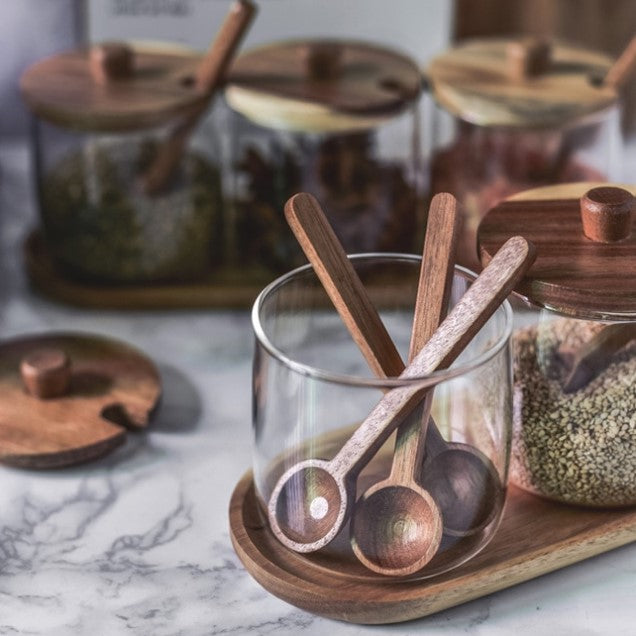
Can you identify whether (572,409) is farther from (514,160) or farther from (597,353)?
(514,160)

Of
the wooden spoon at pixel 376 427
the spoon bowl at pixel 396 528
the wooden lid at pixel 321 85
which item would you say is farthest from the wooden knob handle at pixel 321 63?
the spoon bowl at pixel 396 528

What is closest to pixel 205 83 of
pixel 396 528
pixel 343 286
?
pixel 343 286

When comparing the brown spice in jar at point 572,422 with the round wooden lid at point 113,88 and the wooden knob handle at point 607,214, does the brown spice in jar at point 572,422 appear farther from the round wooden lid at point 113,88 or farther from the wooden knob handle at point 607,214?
the round wooden lid at point 113,88

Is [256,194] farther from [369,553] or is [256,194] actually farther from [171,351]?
[369,553]

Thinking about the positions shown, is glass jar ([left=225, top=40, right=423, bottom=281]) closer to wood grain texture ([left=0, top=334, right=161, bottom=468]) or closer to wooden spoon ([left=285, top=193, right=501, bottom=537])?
wood grain texture ([left=0, top=334, right=161, bottom=468])

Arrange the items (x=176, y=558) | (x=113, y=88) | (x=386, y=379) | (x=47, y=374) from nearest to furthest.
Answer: (x=386, y=379) → (x=176, y=558) → (x=47, y=374) → (x=113, y=88)

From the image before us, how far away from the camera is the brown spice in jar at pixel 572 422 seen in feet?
2.53

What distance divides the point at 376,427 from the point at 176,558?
0.20 metres

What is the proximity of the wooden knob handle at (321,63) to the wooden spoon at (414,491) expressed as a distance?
36 centimetres

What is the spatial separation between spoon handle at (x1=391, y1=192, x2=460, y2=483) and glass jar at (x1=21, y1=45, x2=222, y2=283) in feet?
1.19

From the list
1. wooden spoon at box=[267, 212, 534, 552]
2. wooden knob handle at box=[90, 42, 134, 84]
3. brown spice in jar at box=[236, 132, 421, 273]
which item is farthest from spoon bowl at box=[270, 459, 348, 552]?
wooden knob handle at box=[90, 42, 134, 84]

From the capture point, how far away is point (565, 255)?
30.1 inches

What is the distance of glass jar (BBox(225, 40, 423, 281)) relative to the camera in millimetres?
1046

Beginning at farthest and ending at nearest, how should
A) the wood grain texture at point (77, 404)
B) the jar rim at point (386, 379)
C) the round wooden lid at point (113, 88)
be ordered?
the round wooden lid at point (113, 88) < the wood grain texture at point (77, 404) < the jar rim at point (386, 379)
